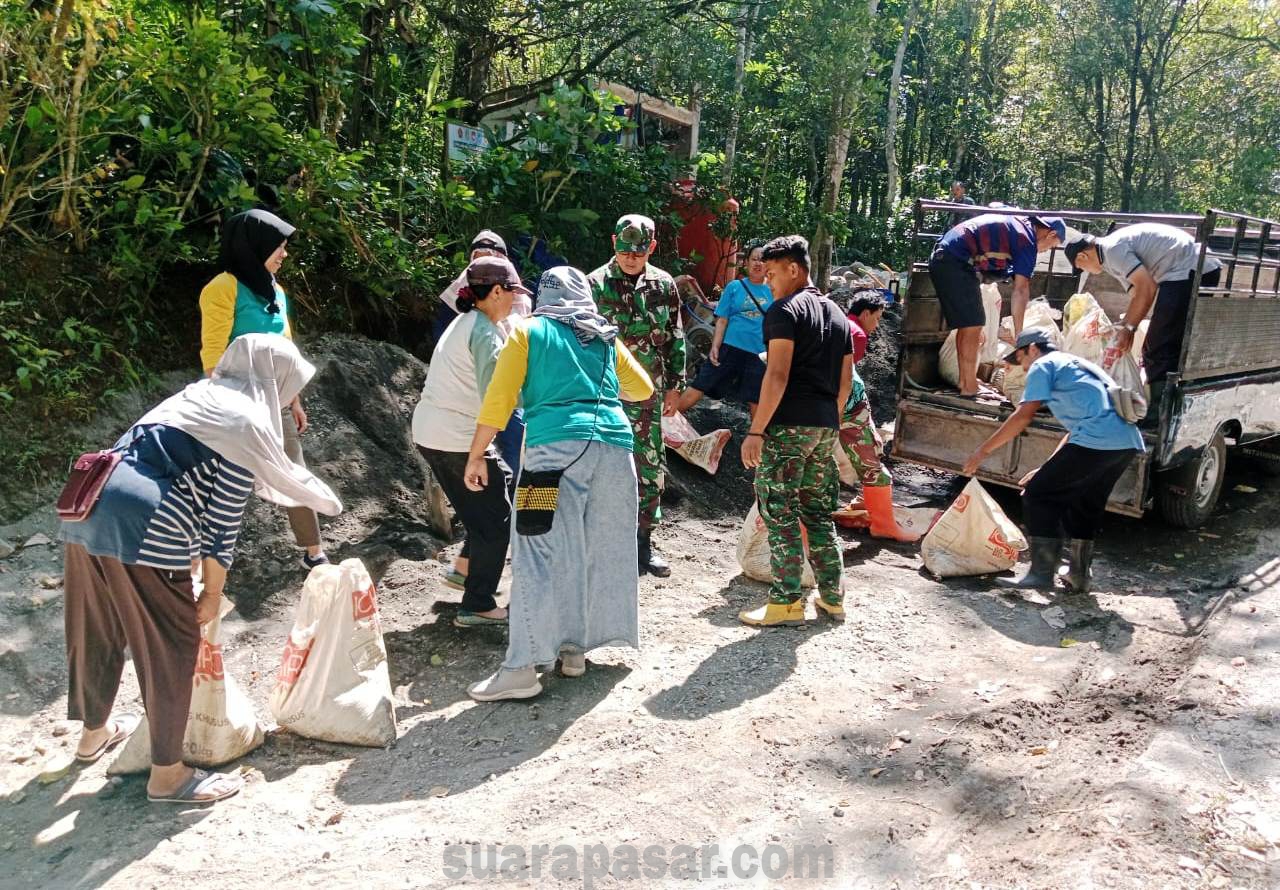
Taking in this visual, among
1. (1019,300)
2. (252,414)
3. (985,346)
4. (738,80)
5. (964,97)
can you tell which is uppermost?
(964,97)

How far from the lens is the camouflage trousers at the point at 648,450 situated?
5000mm

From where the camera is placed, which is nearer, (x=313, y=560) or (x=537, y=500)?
(x=537, y=500)

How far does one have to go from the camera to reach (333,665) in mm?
3293

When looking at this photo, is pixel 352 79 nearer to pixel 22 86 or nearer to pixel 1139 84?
pixel 22 86

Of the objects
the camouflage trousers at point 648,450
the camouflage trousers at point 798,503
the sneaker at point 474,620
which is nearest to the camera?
the camouflage trousers at point 798,503

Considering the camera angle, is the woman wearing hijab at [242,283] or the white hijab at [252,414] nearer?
the white hijab at [252,414]

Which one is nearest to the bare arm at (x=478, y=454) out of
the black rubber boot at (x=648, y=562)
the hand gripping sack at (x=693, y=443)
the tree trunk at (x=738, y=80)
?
the black rubber boot at (x=648, y=562)

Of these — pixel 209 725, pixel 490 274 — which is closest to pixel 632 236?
pixel 490 274

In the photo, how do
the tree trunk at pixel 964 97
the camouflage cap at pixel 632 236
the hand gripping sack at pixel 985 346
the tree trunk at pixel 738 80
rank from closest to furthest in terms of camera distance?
the camouflage cap at pixel 632 236
the hand gripping sack at pixel 985 346
the tree trunk at pixel 738 80
the tree trunk at pixel 964 97

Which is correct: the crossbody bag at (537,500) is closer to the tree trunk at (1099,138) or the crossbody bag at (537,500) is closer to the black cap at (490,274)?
the black cap at (490,274)

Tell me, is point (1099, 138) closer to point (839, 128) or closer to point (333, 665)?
point (839, 128)

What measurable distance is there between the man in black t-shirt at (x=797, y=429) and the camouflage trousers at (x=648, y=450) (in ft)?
2.55

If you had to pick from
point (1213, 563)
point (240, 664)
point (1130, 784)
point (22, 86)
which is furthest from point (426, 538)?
point (1213, 563)

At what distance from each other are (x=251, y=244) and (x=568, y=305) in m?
1.43
